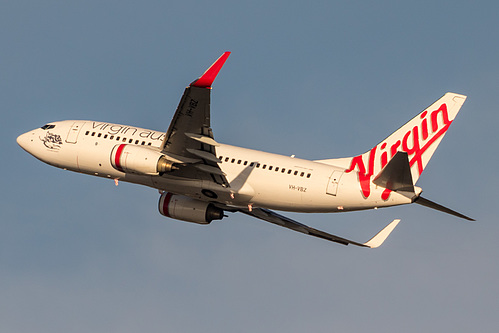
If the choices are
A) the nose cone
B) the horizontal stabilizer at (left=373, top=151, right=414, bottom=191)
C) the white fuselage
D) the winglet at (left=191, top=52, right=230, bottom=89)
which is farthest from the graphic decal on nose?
the horizontal stabilizer at (left=373, top=151, right=414, bottom=191)

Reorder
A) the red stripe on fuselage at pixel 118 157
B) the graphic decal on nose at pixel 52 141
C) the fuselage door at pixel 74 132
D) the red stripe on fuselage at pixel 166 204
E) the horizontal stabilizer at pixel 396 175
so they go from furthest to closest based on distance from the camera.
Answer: the graphic decal on nose at pixel 52 141 → the red stripe on fuselage at pixel 166 204 → the fuselage door at pixel 74 132 → the red stripe on fuselage at pixel 118 157 → the horizontal stabilizer at pixel 396 175

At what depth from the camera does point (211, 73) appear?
41125 millimetres

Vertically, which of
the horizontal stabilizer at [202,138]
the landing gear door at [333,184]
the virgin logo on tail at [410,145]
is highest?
the virgin logo on tail at [410,145]

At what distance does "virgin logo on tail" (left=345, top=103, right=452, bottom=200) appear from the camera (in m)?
46.7

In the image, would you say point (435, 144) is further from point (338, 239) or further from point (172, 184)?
point (172, 184)

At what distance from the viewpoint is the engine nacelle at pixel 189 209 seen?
51812 millimetres

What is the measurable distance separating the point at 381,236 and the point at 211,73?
17531mm

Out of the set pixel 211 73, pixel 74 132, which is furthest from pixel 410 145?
pixel 74 132

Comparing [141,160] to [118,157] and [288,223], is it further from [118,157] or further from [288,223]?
[288,223]

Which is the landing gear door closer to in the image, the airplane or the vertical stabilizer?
the airplane

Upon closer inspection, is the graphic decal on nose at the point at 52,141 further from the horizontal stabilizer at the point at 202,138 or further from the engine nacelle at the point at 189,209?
the horizontal stabilizer at the point at 202,138

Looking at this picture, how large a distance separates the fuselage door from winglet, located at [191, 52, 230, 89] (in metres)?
14.0

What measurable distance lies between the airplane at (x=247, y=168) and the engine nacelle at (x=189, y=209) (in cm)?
7

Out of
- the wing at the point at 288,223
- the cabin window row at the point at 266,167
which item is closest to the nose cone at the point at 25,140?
the cabin window row at the point at 266,167
